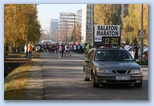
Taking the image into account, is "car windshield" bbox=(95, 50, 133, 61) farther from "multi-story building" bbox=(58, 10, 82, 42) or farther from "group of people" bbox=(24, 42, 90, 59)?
"group of people" bbox=(24, 42, 90, 59)

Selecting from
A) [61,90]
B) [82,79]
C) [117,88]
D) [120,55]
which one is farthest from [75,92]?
[82,79]

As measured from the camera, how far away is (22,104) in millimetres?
12430

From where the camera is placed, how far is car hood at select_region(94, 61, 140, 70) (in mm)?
14977

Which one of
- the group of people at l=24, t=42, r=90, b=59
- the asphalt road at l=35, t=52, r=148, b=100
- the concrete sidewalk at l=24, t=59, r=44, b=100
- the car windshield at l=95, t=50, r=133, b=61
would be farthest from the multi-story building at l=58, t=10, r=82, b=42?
the asphalt road at l=35, t=52, r=148, b=100

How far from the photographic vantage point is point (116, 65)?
596 inches

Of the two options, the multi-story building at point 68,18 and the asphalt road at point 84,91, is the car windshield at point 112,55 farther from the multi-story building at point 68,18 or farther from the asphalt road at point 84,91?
the multi-story building at point 68,18

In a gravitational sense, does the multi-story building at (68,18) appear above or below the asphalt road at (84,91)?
above

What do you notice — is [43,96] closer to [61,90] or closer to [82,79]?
[61,90]

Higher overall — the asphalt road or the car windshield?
the car windshield

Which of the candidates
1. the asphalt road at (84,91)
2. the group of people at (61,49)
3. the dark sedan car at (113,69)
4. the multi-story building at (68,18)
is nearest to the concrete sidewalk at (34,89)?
the asphalt road at (84,91)

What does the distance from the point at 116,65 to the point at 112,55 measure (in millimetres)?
1212

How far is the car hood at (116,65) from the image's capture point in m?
15.0

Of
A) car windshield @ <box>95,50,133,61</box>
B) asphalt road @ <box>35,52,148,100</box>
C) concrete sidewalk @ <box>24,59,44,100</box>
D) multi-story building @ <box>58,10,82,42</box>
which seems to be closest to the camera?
concrete sidewalk @ <box>24,59,44,100</box>

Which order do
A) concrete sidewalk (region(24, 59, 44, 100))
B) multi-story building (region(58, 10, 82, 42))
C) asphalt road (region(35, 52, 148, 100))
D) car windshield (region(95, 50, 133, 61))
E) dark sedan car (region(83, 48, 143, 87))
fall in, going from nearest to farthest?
concrete sidewalk (region(24, 59, 44, 100)) < asphalt road (region(35, 52, 148, 100)) < dark sedan car (region(83, 48, 143, 87)) < car windshield (region(95, 50, 133, 61)) < multi-story building (region(58, 10, 82, 42))
